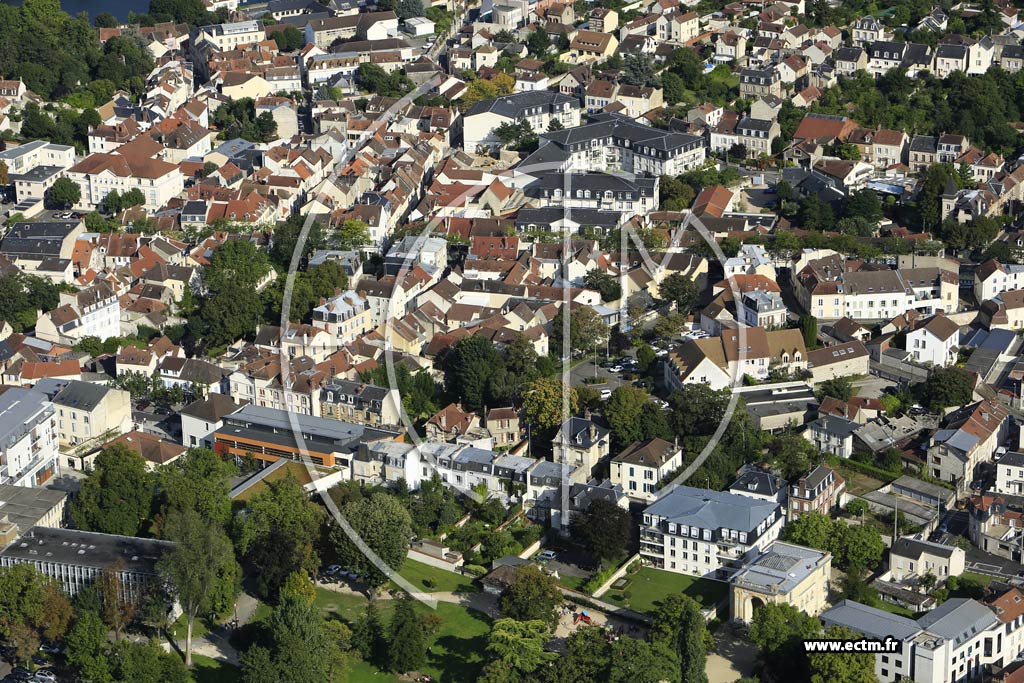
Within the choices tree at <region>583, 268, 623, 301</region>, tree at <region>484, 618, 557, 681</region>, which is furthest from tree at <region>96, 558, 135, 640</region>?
tree at <region>583, 268, 623, 301</region>

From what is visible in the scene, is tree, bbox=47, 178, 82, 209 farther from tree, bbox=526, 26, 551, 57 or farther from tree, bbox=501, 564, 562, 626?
tree, bbox=501, 564, 562, 626

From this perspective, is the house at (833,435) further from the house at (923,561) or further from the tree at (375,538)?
the tree at (375,538)

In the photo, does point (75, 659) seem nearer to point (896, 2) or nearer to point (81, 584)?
point (81, 584)

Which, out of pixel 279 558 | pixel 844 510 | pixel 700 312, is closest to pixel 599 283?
pixel 700 312

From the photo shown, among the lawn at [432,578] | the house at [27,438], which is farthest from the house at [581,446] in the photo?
the house at [27,438]

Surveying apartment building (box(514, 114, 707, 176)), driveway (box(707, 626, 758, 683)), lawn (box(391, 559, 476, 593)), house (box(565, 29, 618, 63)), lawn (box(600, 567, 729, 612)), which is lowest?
driveway (box(707, 626, 758, 683))

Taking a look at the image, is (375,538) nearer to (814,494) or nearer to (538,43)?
(814,494)
